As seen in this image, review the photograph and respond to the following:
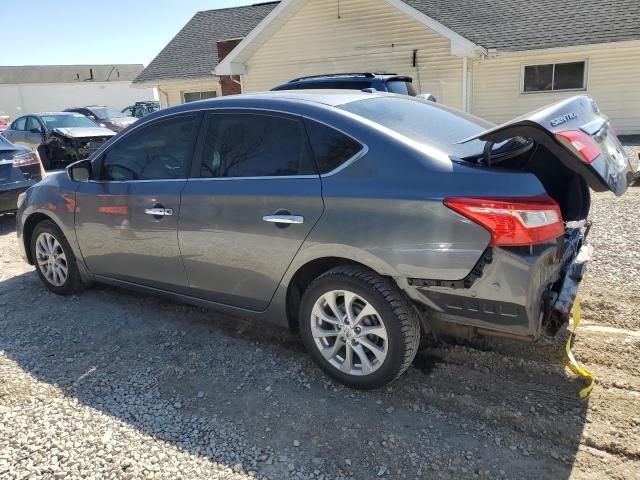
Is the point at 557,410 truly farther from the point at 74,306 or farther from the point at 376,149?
the point at 74,306

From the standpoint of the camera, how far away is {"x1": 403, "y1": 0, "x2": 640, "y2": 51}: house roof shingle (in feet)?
45.1

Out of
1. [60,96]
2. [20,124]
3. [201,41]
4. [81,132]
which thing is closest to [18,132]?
[20,124]

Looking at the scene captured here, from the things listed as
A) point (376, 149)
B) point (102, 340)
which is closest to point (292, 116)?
point (376, 149)

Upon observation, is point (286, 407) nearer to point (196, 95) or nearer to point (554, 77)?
point (554, 77)

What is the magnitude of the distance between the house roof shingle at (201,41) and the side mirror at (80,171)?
1519 centimetres

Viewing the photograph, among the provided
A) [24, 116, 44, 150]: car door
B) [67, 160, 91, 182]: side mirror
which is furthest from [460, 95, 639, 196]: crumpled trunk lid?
[24, 116, 44, 150]: car door

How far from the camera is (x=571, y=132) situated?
254 cm

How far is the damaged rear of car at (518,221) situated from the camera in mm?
2512

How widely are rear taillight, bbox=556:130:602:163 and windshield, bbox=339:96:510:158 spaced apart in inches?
19.5

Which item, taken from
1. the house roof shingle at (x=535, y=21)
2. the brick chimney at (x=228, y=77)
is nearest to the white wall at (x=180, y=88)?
the brick chimney at (x=228, y=77)

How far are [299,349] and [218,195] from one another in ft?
3.95

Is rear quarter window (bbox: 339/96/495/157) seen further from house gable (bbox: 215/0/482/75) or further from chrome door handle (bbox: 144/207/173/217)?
house gable (bbox: 215/0/482/75)

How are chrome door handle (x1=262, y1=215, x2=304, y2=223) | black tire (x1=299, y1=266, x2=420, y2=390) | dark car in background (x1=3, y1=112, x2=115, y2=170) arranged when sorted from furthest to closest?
dark car in background (x1=3, y1=112, x2=115, y2=170) < chrome door handle (x1=262, y1=215, x2=304, y2=223) < black tire (x1=299, y1=266, x2=420, y2=390)

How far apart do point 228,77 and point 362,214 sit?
652 inches
